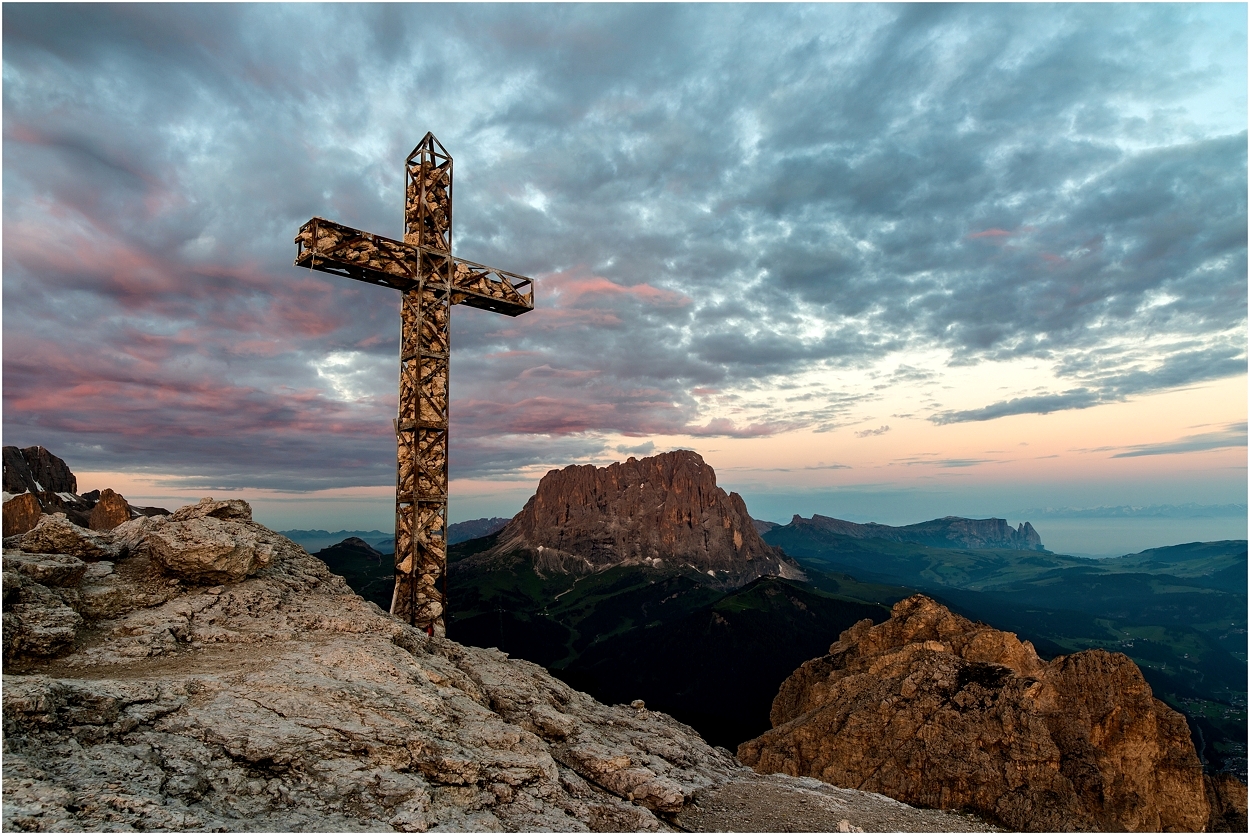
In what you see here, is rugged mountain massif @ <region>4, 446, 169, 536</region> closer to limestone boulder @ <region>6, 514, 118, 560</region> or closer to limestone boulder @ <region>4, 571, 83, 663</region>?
limestone boulder @ <region>6, 514, 118, 560</region>

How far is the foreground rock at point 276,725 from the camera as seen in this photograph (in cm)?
796

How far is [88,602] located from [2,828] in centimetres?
880

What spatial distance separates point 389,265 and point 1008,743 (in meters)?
27.3

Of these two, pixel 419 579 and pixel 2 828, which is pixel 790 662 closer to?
pixel 419 579

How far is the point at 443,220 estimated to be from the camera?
948 inches

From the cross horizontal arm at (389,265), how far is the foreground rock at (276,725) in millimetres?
8692

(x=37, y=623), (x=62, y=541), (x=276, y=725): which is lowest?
(x=276, y=725)

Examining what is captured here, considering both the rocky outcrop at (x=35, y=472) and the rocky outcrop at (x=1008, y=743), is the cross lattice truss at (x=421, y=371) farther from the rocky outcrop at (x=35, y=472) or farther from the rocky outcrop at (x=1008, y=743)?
the rocky outcrop at (x=35, y=472)

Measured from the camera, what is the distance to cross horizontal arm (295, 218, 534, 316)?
20.8m

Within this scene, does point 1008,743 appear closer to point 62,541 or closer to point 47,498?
point 62,541

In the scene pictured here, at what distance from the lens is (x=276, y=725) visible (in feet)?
31.8

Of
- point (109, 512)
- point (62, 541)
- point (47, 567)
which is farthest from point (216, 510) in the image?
point (109, 512)

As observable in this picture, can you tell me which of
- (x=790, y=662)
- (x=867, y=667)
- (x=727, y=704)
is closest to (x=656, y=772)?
(x=867, y=667)

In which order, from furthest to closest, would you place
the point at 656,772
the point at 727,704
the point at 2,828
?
the point at 727,704
the point at 656,772
the point at 2,828
